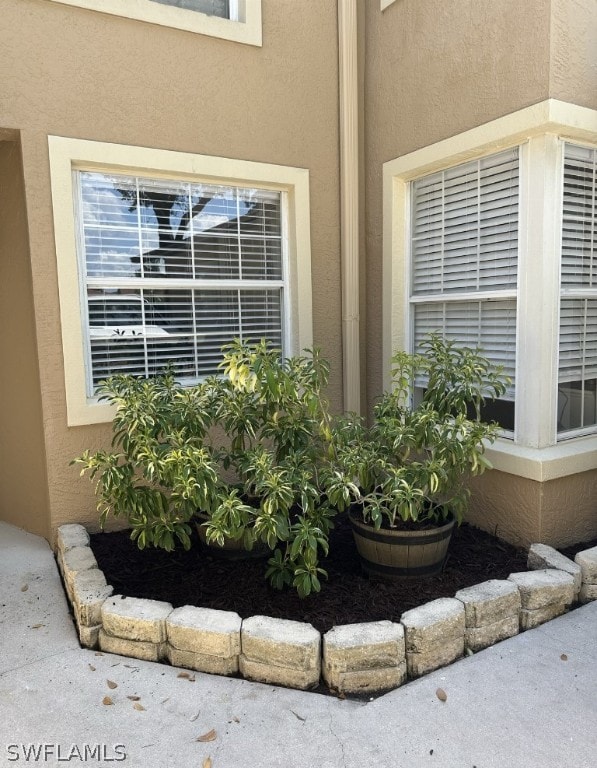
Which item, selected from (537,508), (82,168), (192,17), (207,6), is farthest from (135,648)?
(207,6)

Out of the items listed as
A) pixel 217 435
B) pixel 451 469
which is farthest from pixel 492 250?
pixel 217 435

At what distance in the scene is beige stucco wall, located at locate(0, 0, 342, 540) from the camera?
11.7 feet

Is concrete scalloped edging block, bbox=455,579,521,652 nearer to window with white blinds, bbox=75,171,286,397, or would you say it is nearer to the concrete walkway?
the concrete walkway

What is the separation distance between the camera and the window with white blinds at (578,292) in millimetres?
3559

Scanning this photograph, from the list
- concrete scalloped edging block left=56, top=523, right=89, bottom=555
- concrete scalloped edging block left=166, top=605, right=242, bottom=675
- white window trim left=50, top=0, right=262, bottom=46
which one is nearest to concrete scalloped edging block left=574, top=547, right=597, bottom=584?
concrete scalloped edging block left=166, top=605, right=242, bottom=675

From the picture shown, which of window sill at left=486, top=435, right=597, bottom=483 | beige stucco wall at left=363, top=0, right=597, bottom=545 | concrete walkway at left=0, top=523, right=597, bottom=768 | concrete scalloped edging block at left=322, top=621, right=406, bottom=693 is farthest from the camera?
window sill at left=486, top=435, right=597, bottom=483

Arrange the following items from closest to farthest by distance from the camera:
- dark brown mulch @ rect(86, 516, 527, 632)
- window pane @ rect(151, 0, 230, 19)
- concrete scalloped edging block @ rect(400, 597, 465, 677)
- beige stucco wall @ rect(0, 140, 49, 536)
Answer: concrete scalloped edging block @ rect(400, 597, 465, 677) < dark brown mulch @ rect(86, 516, 527, 632) < beige stucco wall @ rect(0, 140, 49, 536) < window pane @ rect(151, 0, 230, 19)

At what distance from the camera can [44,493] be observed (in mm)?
3928

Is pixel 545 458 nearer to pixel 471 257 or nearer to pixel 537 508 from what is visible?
pixel 537 508

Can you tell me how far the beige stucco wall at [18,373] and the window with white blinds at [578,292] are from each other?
11.7 feet

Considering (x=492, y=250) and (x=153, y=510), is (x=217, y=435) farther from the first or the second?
(x=492, y=250)

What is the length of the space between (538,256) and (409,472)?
1.58 metres

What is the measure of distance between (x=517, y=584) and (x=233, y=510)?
160 centimetres

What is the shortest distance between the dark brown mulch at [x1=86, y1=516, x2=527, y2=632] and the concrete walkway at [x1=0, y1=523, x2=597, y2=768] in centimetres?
42
